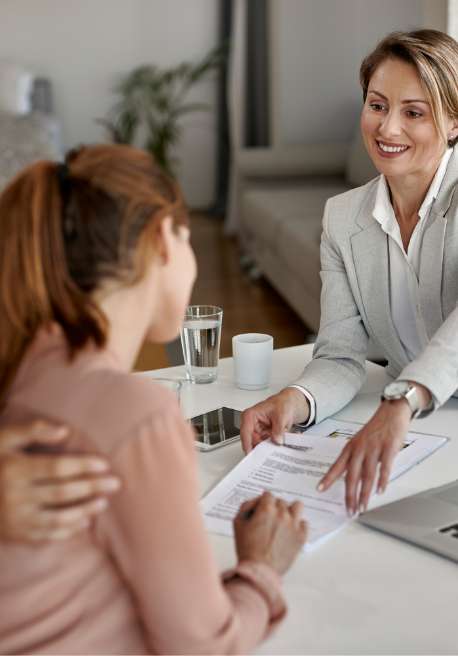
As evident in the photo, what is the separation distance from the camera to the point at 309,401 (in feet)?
4.51

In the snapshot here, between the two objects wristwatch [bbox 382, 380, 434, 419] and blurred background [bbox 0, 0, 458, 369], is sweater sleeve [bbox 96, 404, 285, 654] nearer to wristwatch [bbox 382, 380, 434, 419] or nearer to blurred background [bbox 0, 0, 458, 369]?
wristwatch [bbox 382, 380, 434, 419]

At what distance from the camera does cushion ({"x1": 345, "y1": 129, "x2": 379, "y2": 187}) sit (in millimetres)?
4738

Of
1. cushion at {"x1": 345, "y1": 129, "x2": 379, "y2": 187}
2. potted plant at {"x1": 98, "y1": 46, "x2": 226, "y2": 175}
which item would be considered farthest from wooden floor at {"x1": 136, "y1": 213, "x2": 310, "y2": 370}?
potted plant at {"x1": 98, "y1": 46, "x2": 226, "y2": 175}

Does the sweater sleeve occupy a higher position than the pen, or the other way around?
the sweater sleeve

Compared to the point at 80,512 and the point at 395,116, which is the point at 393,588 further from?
the point at 395,116

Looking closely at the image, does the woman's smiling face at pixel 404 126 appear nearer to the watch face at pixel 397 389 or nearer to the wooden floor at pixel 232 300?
the watch face at pixel 397 389

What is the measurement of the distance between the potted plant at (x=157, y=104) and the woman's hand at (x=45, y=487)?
20.0 ft

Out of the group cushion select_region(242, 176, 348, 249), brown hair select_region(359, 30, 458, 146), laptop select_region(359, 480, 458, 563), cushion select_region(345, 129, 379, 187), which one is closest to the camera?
laptop select_region(359, 480, 458, 563)

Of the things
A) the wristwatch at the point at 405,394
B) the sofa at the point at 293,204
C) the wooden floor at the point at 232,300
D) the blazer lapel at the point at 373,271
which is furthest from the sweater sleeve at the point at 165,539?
the sofa at the point at 293,204

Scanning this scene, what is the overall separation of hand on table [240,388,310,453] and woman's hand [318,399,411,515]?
161mm

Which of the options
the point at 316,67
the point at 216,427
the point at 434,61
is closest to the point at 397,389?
the point at 216,427

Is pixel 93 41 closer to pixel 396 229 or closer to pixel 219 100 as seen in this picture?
pixel 219 100

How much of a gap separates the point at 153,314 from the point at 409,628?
38 centimetres

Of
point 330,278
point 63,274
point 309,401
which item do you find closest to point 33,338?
point 63,274
